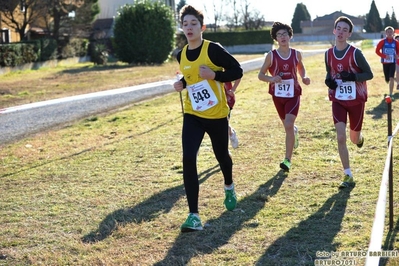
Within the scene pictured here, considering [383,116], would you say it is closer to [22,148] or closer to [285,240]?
[22,148]

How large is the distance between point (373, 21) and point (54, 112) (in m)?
92.9

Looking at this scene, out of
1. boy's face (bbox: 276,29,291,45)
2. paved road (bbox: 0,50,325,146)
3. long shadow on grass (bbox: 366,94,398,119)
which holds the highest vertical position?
boy's face (bbox: 276,29,291,45)

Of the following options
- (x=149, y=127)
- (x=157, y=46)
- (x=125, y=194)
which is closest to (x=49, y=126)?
(x=149, y=127)

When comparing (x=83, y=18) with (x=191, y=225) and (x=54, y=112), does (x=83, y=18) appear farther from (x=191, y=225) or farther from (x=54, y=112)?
(x=191, y=225)

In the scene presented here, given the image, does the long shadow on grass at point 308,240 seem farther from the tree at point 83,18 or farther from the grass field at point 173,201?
the tree at point 83,18

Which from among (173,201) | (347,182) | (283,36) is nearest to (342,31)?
(283,36)

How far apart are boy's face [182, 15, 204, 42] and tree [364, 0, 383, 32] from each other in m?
99.8

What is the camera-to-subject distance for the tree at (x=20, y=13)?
120 ft

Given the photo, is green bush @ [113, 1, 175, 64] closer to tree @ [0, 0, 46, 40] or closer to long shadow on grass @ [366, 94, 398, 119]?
tree @ [0, 0, 46, 40]

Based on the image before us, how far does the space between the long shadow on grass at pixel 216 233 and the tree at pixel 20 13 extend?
109ft

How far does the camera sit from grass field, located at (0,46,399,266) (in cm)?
472

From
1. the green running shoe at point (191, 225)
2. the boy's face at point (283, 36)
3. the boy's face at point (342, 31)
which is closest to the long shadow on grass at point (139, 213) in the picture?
the green running shoe at point (191, 225)

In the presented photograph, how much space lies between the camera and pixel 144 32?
121 ft

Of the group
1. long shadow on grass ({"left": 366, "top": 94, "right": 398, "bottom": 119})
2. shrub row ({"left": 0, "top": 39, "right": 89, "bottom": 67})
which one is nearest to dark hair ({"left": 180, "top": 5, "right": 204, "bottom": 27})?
long shadow on grass ({"left": 366, "top": 94, "right": 398, "bottom": 119})
